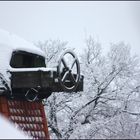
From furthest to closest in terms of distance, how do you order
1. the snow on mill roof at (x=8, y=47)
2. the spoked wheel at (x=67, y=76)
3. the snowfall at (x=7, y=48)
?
the snow on mill roof at (x=8, y=47) → the snowfall at (x=7, y=48) → the spoked wheel at (x=67, y=76)

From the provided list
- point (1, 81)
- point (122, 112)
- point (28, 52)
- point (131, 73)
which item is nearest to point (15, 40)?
point (28, 52)

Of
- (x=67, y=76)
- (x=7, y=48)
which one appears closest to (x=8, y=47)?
(x=7, y=48)

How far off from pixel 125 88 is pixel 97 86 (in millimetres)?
1701

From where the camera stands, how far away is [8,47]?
860cm

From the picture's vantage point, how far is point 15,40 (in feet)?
29.9

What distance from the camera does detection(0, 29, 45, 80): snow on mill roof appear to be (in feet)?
27.1

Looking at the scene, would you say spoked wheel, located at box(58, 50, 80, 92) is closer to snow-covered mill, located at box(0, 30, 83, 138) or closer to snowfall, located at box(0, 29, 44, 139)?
Result: snow-covered mill, located at box(0, 30, 83, 138)

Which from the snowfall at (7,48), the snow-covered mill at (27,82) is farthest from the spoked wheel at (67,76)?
the snowfall at (7,48)

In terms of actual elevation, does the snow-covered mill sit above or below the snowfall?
below

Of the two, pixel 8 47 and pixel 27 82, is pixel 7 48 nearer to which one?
pixel 8 47

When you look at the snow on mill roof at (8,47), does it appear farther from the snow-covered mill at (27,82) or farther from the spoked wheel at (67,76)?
the spoked wheel at (67,76)

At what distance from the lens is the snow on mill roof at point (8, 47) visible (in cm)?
827

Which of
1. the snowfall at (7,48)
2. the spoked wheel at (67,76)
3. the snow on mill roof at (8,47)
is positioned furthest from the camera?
the snow on mill roof at (8,47)

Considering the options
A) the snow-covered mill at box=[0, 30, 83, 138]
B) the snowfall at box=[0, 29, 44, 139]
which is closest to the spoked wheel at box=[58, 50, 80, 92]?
the snow-covered mill at box=[0, 30, 83, 138]
